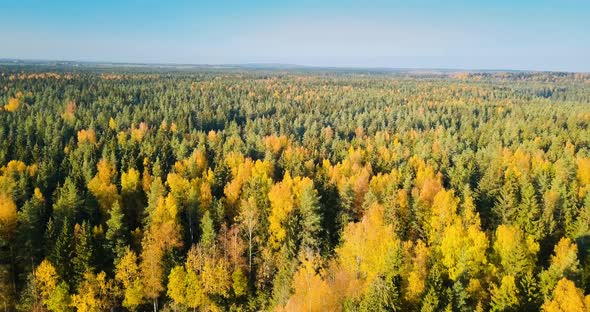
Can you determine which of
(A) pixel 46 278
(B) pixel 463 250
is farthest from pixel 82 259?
(B) pixel 463 250

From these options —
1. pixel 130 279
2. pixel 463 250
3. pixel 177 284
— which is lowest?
pixel 130 279

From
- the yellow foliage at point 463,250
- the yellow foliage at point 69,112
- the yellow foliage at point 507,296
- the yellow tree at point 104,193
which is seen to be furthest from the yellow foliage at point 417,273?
the yellow foliage at point 69,112

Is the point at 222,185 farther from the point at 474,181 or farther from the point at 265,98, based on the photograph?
the point at 265,98

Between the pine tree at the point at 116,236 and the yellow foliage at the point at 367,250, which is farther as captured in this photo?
the pine tree at the point at 116,236

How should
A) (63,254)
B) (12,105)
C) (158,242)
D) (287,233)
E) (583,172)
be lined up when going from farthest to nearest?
1. (12,105)
2. (583,172)
3. (287,233)
4. (158,242)
5. (63,254)

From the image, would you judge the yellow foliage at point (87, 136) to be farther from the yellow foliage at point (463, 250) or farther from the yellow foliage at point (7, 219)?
the yellow foliage at point (463, 250)

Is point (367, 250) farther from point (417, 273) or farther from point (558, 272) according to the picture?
point (558, 272)

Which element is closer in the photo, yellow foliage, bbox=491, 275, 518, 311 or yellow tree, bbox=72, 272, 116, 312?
yellow foliage, bbox=491, 275, 518, 311

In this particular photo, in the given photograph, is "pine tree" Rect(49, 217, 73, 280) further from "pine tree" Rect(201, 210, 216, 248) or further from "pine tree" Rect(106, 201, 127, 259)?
"pine tree" Rect(201, 210, 216, 248)

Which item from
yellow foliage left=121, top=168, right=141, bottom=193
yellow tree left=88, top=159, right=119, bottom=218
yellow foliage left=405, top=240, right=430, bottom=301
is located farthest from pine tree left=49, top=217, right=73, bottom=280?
yellow foliage left=405, top=240, right=430, bottom=301

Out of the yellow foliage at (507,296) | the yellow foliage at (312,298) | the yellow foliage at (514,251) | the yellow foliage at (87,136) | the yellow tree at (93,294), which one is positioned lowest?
the yellow tree at (93,294)

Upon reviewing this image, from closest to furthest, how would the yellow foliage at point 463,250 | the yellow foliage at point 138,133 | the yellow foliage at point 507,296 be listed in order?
the yellow foliage at point 507,296 < the yellow foliage at point 463,250 < the yellow foliage at point 138,133
